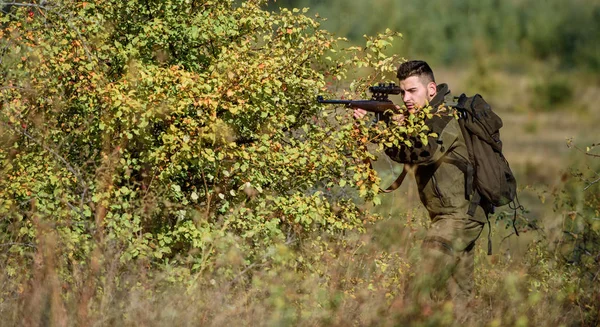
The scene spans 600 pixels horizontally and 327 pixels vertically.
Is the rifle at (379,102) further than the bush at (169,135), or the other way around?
Result: the rifle at (379,102)

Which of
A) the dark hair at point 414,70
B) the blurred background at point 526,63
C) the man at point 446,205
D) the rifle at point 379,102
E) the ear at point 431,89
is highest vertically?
the blurred background at point 526,63

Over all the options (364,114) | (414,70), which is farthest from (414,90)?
(364,114)

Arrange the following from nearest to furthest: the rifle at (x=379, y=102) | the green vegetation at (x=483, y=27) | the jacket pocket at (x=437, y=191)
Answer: the jacket pocket at (x=437, y=191) < the rifle at (x=379, y=102) < the green vegetation at (x=483, y=27)

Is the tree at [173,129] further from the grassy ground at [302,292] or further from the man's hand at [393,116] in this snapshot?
the grassy ground at [302,292]

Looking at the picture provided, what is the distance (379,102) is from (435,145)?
61cm

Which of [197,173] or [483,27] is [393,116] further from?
[483,27]

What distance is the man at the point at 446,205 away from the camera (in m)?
5.92

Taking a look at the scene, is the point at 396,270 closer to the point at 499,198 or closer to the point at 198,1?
the point at 499,198

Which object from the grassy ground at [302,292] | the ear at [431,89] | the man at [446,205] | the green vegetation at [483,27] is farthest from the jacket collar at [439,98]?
the green vegetation at [483,27]

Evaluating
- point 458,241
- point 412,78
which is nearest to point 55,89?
point 412,78

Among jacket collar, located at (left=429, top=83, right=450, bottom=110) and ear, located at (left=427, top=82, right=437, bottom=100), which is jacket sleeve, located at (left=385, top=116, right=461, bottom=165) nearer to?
jacket collar, located at (left=429, top=83, right=450, bottom=110)

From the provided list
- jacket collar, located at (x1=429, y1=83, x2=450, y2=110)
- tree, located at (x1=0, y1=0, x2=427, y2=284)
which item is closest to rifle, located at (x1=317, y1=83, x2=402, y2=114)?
tree, located at (x1=0, y1=0, x2=427, y2=284)

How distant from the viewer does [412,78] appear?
20.8ft

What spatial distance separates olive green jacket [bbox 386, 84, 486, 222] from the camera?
19.6ft
